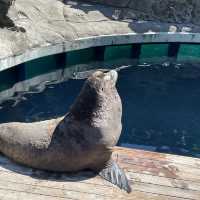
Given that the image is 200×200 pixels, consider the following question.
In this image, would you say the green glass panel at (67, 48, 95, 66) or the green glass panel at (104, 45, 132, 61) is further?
the green glass panel at (104, 45, 132, 61)

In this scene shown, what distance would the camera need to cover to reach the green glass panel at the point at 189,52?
1491 cm

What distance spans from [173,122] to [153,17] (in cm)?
593

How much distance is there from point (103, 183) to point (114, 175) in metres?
0.18

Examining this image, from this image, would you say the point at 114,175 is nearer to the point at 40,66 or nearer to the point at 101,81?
the point at 101,81

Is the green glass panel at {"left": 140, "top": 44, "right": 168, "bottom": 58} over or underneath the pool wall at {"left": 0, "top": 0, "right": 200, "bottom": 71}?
underneath

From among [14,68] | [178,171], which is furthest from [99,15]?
[178,171]

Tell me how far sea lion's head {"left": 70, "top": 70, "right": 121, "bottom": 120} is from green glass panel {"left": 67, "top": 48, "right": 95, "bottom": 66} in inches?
321

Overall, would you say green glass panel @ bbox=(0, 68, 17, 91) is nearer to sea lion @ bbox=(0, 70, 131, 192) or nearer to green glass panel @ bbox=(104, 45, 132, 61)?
green glass panel @ bbox=(104, 45, 132, 61)

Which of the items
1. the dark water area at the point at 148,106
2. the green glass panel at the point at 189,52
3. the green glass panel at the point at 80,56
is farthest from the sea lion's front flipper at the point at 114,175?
the green glass panel at the point at 189,52

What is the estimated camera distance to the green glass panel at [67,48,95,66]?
43.9 ft

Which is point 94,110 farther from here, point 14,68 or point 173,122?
point 14,68

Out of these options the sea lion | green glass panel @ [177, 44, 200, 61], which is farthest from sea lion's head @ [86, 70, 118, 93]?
green glass panel @ [177, 44, 200, 61]

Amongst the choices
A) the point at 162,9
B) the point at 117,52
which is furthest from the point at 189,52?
the point at 117,52

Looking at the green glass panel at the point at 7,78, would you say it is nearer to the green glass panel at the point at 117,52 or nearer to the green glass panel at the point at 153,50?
the green glass panel at the point at 117,52
